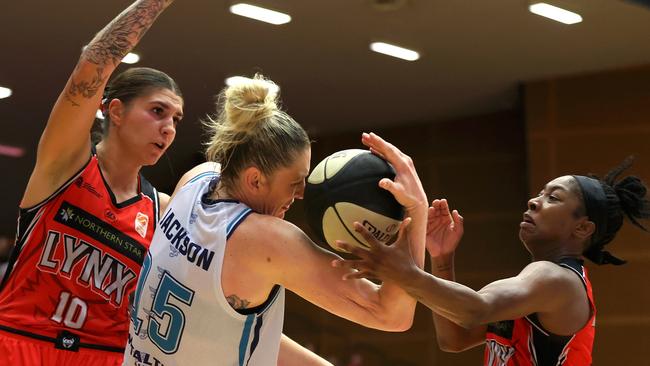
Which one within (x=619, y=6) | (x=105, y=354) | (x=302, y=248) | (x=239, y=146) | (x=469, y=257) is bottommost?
(x=469, y=257)

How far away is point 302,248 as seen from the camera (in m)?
2.75

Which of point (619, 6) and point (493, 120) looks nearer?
point (619, 6)

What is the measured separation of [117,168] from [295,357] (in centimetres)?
102

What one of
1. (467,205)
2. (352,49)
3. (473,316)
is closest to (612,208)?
(473,316)

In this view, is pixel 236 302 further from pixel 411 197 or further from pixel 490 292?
pixel 490 292

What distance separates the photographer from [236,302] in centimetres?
278

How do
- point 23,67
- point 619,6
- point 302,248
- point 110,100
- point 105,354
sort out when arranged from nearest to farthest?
point 302,248, point 105,354, point 110,100, point 619,6, point 23,67

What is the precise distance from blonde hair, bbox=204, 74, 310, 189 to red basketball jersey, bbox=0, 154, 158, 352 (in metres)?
0.80

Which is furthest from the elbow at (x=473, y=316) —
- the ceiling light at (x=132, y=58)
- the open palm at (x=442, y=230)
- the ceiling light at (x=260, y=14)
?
the ceiling light at (x=132, y=58)

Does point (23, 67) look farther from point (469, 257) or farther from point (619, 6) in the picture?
point (619, 6)

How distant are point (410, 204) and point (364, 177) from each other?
190mm

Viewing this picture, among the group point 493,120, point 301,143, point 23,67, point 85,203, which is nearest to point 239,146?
point 301,143

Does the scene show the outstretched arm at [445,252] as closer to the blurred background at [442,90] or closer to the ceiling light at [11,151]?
the blurred background at [442,90]

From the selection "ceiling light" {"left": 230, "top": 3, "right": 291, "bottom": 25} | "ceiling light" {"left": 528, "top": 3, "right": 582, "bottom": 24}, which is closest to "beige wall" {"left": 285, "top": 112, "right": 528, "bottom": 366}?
"ceiling light" {"left": 528, "top": 3, "right": 582, "bottom": 24}
